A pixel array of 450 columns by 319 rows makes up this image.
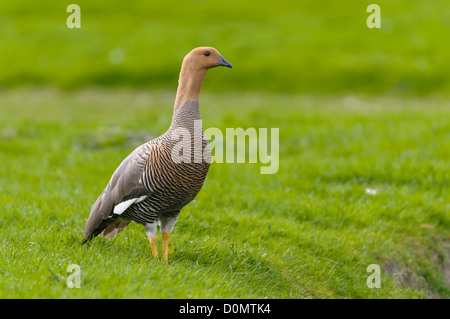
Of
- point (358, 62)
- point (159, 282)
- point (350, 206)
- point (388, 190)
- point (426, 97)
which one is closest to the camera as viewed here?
point (159, 282)

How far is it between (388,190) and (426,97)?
8.07m

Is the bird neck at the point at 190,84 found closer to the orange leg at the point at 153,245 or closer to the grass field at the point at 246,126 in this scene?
the orange leg at the point at 153,245

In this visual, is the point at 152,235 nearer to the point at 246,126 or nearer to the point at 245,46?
the point at 246,126

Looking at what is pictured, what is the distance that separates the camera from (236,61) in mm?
16359

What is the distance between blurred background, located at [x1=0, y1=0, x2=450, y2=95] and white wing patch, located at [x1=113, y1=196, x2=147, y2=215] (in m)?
10.9

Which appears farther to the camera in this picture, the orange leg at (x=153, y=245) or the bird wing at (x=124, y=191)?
the orange leg at (x=153, y=245)

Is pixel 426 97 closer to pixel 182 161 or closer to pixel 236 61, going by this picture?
pixel 236 61

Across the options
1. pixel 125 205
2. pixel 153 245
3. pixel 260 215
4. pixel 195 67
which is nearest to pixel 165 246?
pixel 153 245

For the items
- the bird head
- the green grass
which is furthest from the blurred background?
the bird head

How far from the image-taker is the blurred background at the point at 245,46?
15.5 meters

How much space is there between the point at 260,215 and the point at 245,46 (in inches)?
448

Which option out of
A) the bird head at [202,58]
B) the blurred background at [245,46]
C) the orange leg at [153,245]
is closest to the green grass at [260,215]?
the orange leg at [153,245]

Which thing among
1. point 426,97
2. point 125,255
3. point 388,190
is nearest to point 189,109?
point 125,255

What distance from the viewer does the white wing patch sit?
4.70 metres
